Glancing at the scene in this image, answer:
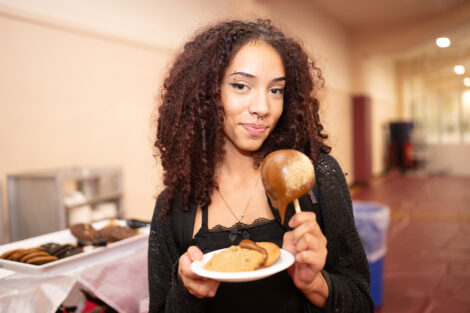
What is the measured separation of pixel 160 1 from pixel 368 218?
3384 millimetres

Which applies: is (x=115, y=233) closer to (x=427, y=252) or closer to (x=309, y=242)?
(x=309, y=242)

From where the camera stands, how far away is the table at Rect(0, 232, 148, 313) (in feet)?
4.27

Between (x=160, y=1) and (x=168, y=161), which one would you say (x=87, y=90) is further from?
(x=168, y=161)

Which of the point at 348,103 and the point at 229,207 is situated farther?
the point at 348,103

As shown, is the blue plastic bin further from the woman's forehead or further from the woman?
the woman's forehead

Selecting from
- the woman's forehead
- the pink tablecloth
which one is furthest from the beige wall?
the woman's forehead

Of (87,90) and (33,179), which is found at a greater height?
(87,90)

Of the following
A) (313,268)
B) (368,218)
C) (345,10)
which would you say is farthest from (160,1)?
(345,10)

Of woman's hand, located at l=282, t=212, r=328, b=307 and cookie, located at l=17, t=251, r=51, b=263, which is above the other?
woman's hand, located at l=282, t=212, r=328, b=307

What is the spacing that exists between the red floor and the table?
2394 millimetres

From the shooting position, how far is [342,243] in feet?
3.99

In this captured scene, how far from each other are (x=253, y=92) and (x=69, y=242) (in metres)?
1.24

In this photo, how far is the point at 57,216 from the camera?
9.53ft

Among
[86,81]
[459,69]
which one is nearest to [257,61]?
[86,81]
